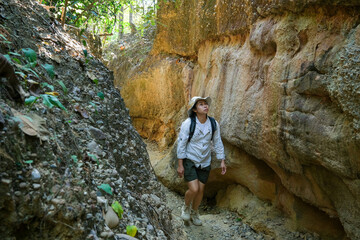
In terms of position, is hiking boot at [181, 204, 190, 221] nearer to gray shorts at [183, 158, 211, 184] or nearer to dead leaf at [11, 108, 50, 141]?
gray shorts at [183, 158, 211, 184]

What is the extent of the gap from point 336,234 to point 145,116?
643 cm

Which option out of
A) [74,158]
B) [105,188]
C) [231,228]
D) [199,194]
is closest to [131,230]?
[105,188]

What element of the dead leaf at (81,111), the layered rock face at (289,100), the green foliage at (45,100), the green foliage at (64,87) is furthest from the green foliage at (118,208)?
the layered rock face at (289,100)

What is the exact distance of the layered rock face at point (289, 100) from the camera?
2947mm

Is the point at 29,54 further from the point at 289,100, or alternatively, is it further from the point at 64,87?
the point at 289,100

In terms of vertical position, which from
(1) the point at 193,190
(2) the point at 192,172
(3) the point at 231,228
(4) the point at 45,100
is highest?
(4) the point at 45,100

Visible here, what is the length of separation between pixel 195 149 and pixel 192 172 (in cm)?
31

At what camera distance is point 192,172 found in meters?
4.29

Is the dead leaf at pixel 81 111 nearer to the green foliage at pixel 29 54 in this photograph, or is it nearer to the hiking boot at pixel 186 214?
the green foliage at pixel 29 54

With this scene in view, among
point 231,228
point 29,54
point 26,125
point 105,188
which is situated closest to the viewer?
point 26,125

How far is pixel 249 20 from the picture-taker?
439cm

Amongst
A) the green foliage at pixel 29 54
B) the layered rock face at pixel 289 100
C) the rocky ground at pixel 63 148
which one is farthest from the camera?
the layered rock face at pixel 289 100

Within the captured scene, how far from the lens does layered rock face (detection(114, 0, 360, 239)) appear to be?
2947mm

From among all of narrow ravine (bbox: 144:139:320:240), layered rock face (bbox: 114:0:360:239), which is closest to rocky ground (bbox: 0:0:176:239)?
narrow ravine (bbox: 144:139:320:240)
